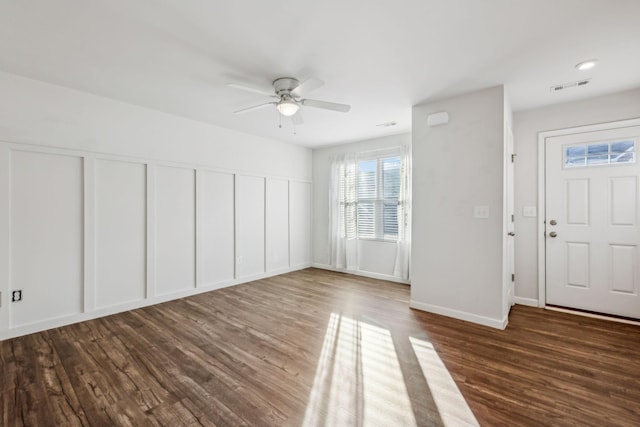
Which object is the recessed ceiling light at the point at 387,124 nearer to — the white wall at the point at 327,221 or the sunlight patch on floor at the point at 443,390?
the white wall at the point at 327,221

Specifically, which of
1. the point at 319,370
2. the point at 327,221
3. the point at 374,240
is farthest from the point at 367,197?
the point at 319,370

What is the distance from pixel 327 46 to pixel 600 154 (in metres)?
3.49

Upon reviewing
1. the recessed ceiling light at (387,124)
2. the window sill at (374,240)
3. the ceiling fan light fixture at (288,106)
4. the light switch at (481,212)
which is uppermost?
the recessed ceiling light at (387,124)

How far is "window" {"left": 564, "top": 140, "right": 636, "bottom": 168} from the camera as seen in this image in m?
3.12

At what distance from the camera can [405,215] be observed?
4.73m

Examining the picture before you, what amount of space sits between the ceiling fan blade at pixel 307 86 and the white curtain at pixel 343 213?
2.88 meters

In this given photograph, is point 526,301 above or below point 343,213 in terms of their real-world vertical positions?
below

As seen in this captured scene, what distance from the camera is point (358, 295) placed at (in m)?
4.08

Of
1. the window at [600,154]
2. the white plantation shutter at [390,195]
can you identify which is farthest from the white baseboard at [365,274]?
the window at [600,154]

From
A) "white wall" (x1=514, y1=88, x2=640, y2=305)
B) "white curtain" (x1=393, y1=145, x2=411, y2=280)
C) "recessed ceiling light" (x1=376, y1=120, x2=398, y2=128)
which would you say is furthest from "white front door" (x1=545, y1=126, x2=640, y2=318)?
"recessed ceiling light" (x1=376, y1=120, x2=398, y2=128)

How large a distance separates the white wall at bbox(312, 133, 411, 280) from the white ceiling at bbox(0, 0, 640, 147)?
184 centimetres

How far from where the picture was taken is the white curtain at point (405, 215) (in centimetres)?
470

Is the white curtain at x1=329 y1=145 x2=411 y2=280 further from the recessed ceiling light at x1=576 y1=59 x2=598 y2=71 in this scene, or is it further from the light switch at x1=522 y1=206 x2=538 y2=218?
the recessed ceiling light at x1=576 y1=59 x2=598 y2=71

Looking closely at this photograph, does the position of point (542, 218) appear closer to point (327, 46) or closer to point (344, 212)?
point (344, 212)
